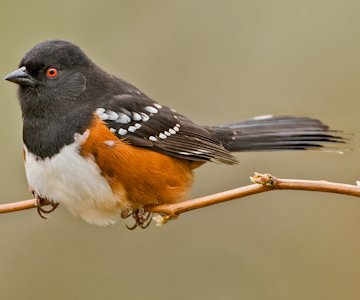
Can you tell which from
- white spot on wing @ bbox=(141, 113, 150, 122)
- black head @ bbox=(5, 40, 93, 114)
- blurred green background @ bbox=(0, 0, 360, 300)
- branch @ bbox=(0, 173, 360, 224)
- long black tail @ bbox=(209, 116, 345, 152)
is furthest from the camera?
blurred green background @ bbox=(0, 0, 360, 300)

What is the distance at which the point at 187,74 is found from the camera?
218 inches

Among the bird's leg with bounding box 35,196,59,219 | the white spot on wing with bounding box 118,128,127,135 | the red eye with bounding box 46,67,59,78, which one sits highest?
the red eye with bounding box 46,67,59,78

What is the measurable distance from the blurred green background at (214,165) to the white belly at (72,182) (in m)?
1.10

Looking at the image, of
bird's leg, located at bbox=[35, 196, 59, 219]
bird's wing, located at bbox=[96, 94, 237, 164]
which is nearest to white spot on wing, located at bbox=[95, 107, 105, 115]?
bird's wing, located at bbox=[96, 94, 237, 164]

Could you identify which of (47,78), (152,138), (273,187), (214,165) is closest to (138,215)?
(152,138)

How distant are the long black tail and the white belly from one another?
1000 millimetres

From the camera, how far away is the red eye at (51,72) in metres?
3.89

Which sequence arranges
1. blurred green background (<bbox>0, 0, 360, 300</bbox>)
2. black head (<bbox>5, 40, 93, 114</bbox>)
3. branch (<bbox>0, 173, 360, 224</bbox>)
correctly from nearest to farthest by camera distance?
branch (<bbox>0, 173, 360, 224</bbox>), black head (<bbox>5, 40, 93, 114</bbox>), blurred green background (<bbox>0, 0, 360, 300</bbox>)

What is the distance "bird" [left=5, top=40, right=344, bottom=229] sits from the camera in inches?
146

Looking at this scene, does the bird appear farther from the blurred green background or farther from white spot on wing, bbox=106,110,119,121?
the blurred green background

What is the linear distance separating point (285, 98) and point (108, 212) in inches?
79.2

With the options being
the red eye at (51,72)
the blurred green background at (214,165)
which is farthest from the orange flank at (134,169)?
the blurred green background at (214,165)

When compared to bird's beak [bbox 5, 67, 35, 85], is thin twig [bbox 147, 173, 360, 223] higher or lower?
higher

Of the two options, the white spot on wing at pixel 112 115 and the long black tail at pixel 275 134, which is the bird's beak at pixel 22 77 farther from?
the long black tail at pixel 275 134
